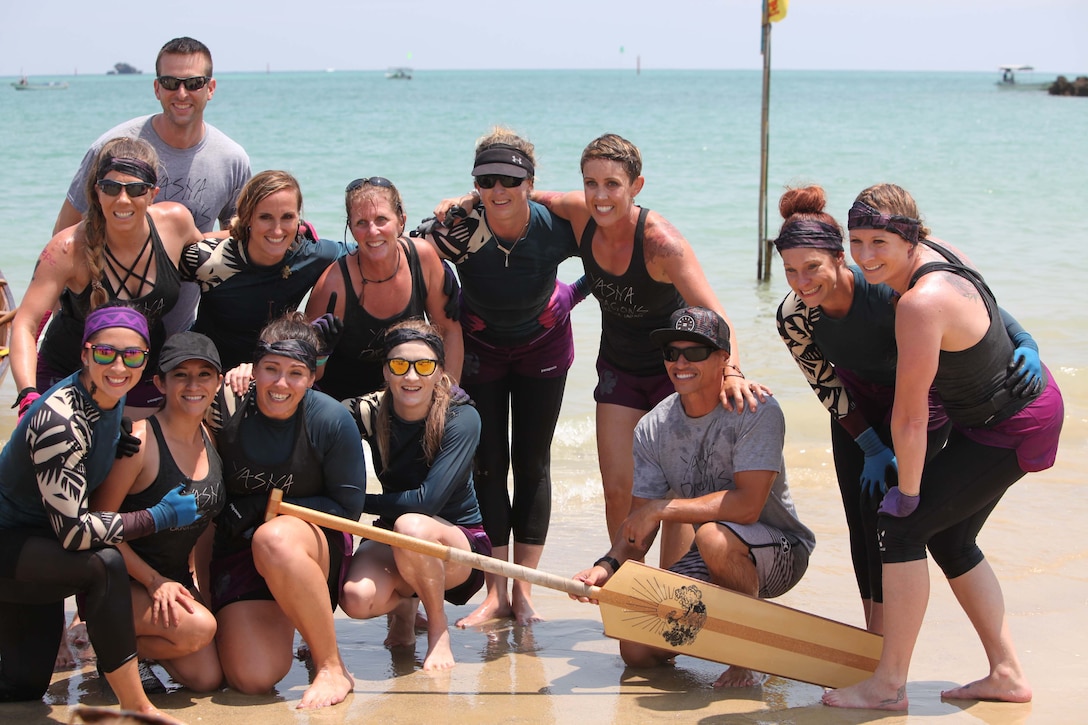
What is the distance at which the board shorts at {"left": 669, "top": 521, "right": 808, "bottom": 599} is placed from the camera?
4.25 metres

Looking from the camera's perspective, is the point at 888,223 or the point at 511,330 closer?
the point at 888,223

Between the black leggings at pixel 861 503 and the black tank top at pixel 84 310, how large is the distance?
9.24 feet

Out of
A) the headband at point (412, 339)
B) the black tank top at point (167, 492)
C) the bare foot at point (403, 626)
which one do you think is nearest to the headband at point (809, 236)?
the headband at point (412, 339)

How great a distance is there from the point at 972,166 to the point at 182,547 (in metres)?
29.2

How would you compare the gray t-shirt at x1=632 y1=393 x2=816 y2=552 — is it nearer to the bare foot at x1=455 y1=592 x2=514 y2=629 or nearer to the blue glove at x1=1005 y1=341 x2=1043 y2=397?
the blue glove at x1=1005 y1=341 x2=1043 y2=397

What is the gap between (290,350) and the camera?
4172 mm

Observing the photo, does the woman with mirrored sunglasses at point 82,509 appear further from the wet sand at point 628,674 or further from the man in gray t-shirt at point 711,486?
the man in gray t-shirt at point 711,486

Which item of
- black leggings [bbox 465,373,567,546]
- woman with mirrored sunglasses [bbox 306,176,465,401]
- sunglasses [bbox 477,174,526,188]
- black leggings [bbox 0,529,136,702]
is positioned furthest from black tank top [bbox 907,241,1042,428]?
black leggings [bbox 0,529,136,702]

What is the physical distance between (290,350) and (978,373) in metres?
2.49

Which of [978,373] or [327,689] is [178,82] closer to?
[327,689]

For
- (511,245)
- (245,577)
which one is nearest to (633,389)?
(511,245)

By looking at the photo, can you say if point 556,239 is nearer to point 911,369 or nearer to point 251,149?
point 911,369

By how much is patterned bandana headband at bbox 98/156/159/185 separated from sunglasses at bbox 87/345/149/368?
903 mm

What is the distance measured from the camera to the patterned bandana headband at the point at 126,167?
4.30m
